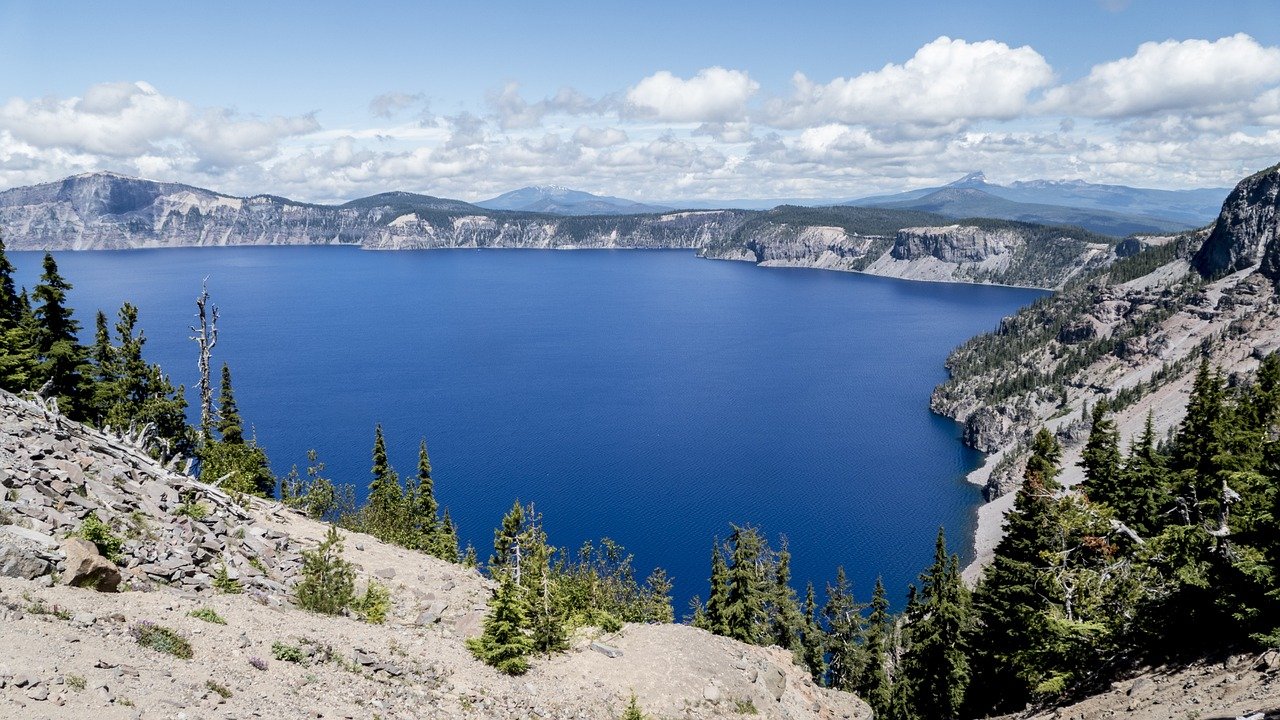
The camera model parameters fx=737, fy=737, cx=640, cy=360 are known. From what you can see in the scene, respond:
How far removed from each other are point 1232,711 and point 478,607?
28332 millimetres

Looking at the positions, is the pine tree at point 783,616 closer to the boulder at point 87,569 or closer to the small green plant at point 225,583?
the small green plant at point 225,583

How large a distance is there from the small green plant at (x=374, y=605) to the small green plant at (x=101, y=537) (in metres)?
8.98

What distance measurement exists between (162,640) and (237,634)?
2.84 metres

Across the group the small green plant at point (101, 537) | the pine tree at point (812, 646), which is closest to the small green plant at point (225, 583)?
the small green plant at point (101, 537)

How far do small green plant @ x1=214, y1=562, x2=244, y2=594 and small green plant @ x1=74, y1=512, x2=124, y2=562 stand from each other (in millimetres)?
3629

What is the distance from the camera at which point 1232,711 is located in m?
17.5

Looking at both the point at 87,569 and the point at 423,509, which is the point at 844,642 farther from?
the point at 87,569

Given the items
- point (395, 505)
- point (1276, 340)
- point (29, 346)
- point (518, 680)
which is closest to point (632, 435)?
point (395, 505)

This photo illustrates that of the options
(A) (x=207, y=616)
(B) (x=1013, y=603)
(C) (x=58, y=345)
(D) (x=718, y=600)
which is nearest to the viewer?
(A) (x=207, y=616)

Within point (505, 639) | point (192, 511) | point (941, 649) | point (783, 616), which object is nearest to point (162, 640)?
point (505, 639)

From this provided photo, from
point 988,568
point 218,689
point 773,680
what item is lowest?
point 773,680

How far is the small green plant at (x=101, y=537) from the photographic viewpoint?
26.0 meters

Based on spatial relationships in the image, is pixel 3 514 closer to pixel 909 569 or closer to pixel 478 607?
pixel 478 607

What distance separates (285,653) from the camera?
2320 centimetres
